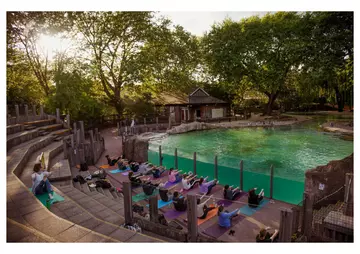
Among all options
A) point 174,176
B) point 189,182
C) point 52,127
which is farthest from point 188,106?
point 189,182

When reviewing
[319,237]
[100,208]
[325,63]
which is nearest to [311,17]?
[325,63]

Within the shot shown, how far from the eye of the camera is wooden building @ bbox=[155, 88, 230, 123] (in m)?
27.2

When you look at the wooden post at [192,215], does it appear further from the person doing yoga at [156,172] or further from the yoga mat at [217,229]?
the person doing yoga at [156,172]

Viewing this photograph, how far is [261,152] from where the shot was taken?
51.7 feet

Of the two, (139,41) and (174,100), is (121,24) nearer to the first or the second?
(139,41)

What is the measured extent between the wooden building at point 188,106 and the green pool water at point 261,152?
Result: 488cm

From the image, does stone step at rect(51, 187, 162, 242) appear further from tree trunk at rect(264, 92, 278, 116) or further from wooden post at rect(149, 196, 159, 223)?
tree trunk at rect(264, 92, 278, 116)

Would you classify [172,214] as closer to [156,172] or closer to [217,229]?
[217,229]

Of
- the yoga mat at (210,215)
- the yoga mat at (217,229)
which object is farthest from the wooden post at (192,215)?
the yoga mat at (210,215)

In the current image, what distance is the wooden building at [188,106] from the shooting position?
89.1 feet

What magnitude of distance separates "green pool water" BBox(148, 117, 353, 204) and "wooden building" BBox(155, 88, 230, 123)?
16.0 feet

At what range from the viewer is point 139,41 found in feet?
72.9

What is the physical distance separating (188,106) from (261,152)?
523 inches

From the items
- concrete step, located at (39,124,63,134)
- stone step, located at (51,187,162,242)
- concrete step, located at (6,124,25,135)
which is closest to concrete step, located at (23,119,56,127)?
concrete step, located at (39,124,63,134)
